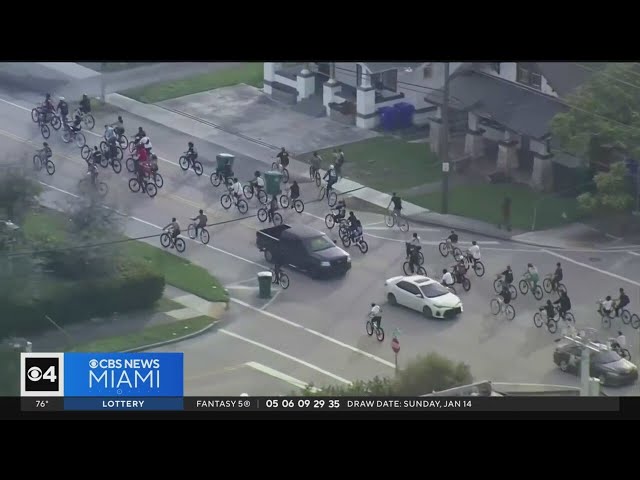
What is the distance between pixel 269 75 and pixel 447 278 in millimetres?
4830

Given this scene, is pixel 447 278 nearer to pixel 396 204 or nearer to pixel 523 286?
pixel 523 286

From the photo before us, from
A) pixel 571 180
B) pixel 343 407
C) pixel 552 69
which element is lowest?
pixel 343 407

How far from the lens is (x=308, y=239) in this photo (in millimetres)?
31000

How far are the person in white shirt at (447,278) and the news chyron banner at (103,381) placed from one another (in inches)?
197

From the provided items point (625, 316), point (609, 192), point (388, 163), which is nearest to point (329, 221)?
point (388, 163)

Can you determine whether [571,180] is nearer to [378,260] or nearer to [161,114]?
[378,260]

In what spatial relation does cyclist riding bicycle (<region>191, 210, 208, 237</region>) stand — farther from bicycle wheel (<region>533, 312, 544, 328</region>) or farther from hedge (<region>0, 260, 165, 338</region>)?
bicycle wheel (<region>533, 312, 544, 328</region>)

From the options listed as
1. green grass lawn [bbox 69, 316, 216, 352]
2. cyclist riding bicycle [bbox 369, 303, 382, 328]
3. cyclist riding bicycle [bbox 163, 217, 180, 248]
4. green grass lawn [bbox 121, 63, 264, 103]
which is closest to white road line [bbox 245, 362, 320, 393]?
green grass lawn [bbox 69, 316, 216, 352]

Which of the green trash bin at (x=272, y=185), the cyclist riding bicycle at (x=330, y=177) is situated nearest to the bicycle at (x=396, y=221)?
the cyclist riding bicycle at (x=330, y=177)

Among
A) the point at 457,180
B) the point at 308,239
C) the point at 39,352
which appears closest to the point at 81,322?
the point at 39,352

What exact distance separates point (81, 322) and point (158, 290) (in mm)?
1729

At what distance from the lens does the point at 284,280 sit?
3042 cm

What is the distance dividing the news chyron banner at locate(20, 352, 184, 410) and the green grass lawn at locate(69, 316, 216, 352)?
53 cm

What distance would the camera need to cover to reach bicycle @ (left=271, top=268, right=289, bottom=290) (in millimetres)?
30328
